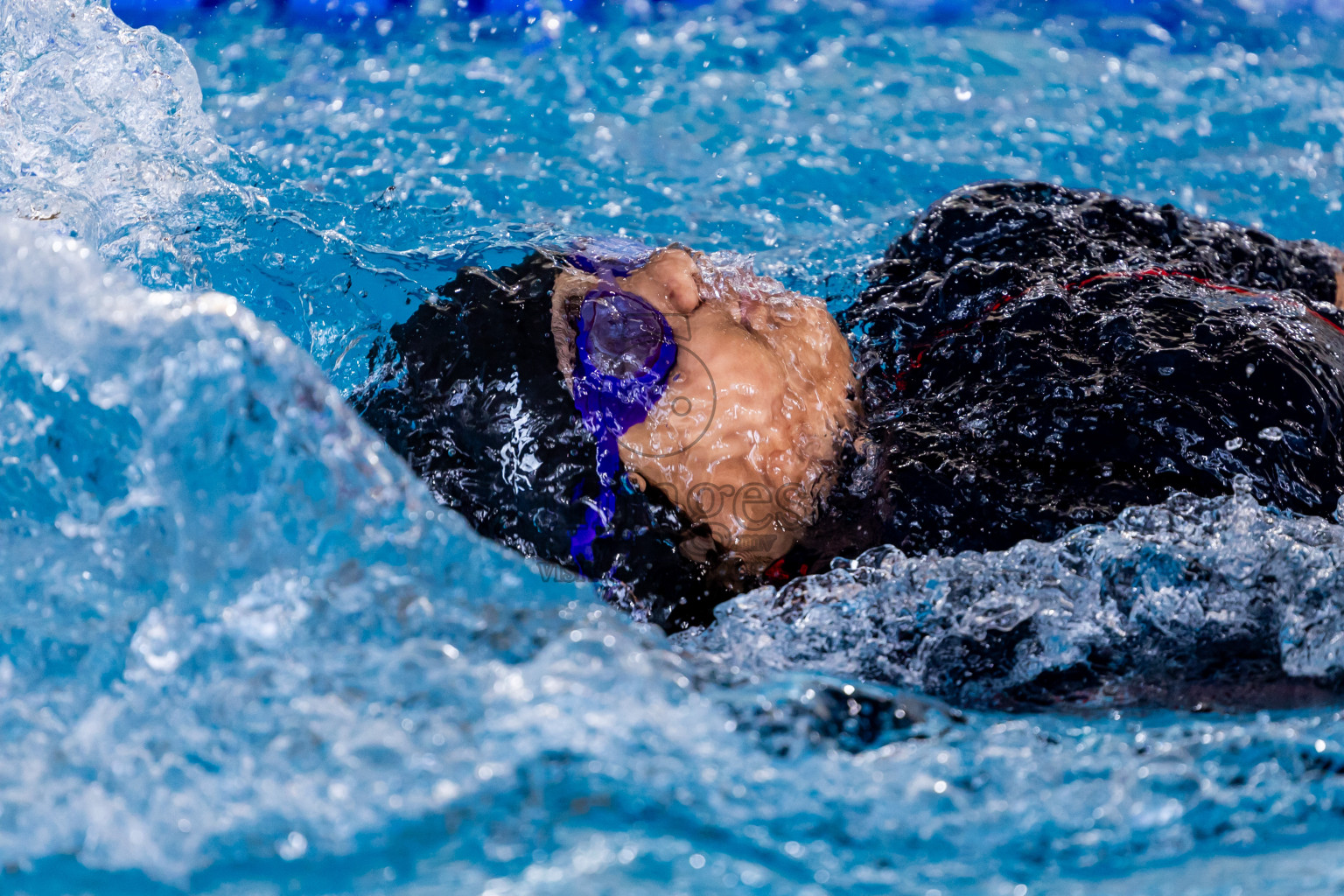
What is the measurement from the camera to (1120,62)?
317cm

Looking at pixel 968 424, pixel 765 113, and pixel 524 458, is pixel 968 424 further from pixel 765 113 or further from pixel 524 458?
pixel 765 113

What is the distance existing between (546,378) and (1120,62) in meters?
2.59

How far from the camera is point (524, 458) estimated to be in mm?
1316

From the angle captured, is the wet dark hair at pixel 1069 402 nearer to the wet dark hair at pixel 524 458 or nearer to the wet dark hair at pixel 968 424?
the wet dark hair at pixel 968 424

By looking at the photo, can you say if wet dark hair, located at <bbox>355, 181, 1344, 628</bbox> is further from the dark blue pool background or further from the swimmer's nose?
the dark blue pool background

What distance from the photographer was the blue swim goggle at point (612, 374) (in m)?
1.31

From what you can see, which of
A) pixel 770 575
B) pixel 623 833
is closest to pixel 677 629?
pixel 770 575

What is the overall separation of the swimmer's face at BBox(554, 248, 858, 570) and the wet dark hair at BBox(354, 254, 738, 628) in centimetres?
3

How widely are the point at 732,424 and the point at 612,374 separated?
0.17 meters

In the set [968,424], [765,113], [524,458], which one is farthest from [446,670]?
[765,113]

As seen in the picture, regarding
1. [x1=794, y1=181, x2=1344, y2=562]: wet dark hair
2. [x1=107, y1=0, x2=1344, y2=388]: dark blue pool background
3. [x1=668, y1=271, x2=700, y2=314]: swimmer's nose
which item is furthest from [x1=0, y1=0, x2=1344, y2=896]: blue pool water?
[x1=107, y1=0, x2=1344, y2=388]: dark blue pool background

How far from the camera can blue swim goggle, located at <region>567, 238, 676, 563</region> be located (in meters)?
1.31

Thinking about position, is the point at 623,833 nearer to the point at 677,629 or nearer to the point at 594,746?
the point at 594,746

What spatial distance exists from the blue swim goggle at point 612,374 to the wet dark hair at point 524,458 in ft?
0.05
